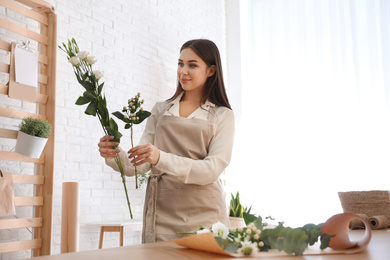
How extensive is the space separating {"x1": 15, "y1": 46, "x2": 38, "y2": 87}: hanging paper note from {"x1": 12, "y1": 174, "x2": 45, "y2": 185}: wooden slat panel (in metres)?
0.67

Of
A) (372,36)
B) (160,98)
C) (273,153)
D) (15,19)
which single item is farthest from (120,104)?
(372,36)

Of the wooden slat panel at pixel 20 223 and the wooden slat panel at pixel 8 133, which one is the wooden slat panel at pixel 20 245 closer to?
the wooden slat panel at pixel 20 223

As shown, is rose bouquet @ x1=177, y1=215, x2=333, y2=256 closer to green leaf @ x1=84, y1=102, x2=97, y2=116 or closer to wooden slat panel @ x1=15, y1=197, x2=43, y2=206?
green leaf @ x1=84, y1=102, x2=97, y2=116

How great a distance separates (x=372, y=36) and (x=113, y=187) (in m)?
3.91

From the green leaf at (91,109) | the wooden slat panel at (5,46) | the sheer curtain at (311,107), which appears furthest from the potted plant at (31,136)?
Result: the sheer curtain at (311,107)

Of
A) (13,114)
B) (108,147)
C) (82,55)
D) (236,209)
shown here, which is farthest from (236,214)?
(82,55)

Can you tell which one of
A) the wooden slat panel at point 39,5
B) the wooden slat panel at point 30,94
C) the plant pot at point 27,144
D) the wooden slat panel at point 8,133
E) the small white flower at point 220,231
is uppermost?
the wooden slat panel at point 39,5

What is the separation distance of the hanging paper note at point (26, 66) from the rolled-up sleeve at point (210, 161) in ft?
5.86

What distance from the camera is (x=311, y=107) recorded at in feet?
20.4

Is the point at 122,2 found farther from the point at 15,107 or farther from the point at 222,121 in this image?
the point at 222,121

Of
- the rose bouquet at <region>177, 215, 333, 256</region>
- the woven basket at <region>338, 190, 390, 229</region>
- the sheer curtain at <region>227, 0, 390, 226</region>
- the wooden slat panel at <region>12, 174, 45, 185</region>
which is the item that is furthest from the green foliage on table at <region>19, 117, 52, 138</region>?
the sheer curtain at <region>227, 0, 390, 226</region>

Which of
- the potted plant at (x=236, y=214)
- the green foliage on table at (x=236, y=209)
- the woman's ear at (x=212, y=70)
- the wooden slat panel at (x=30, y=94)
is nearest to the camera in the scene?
the woman's ear at (x=212, y=70)

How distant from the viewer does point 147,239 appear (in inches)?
74.2

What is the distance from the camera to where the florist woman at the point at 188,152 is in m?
1.80
